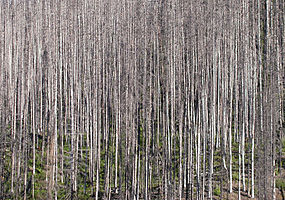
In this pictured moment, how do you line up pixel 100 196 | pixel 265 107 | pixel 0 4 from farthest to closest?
1. pixel 0 4
2. pixel 100 196
3. pixel 265 107

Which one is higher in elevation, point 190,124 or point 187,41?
point 187,41

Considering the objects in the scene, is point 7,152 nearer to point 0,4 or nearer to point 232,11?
point 0,4

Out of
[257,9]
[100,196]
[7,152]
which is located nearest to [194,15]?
[257,9]

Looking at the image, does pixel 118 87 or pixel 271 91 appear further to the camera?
pixel 118 87

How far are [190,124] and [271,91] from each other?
2011 mm

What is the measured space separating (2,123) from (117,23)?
408 centimetres

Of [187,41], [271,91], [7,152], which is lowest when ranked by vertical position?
[7,152]

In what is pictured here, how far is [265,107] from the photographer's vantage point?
7.05 metres

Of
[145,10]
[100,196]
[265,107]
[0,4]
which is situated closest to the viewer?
[265,107]

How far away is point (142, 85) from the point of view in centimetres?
786

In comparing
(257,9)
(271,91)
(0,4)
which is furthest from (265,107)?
(0,4)

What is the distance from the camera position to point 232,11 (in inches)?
309

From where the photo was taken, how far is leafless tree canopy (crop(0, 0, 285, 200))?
7262 millimetres

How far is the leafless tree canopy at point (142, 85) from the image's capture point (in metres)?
7.26
